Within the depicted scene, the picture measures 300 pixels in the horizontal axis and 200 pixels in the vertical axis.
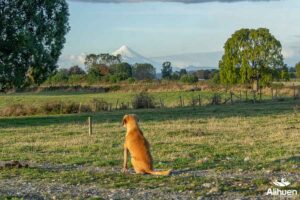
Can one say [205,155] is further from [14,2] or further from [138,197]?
[14,2]

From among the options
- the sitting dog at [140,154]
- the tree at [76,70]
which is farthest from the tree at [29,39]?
the tree at [76,70]

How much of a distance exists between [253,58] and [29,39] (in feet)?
138

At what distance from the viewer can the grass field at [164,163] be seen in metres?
12.3

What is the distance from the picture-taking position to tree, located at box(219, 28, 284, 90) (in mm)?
75250

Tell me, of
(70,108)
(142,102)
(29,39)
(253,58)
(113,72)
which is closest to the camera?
(29,39)

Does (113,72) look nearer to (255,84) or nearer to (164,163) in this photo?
(255,84)

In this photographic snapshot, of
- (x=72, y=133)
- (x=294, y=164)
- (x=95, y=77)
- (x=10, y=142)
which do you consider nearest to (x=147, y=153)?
(x=294, y=164)

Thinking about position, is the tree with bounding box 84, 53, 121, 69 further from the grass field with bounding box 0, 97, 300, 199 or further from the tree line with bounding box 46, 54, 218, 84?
the grass field with bounding box 0, 97, 300, 199

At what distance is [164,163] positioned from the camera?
1641 centimetres

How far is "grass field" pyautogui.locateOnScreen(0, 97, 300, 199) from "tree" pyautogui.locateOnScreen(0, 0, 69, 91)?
13.0m

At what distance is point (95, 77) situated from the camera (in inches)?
4626

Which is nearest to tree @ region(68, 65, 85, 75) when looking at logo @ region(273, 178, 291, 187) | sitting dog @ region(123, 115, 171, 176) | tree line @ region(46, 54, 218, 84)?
tree line @ region(46, 54, 218, 84)

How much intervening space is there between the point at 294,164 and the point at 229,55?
65.0 m

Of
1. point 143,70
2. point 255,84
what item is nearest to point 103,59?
point 143,70
